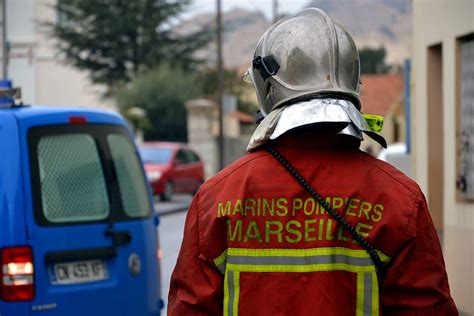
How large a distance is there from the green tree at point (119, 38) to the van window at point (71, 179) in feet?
160

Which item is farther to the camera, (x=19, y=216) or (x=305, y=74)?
(x=19, y=216)

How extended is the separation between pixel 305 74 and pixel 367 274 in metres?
0.57

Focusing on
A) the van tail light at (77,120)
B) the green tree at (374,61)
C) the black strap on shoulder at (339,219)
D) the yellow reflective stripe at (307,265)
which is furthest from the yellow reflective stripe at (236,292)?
the green tree at (374,61)

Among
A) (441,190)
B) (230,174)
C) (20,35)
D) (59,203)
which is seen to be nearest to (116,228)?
(59,203)

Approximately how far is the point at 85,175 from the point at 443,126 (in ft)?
16.6

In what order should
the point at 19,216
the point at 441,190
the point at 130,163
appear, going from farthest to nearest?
the point at 441,190 < the point at 130,163 < the point at 19,216

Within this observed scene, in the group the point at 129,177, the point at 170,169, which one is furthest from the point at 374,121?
the point at 170,169

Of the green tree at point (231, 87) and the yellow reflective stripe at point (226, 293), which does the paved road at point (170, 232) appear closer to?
the yellow reflective stripe at point (226, 293)

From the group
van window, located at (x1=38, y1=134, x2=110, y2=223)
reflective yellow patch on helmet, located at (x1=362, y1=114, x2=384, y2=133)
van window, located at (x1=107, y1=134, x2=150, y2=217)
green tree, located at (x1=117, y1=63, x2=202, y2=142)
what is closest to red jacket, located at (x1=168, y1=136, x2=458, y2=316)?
reflective yellow patch on helmet, located at (x1=362, y1=114, x2=384, y2=133)

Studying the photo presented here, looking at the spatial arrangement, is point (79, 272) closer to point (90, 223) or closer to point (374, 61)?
point (90, 223)

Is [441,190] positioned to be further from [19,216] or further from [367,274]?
[367,274]

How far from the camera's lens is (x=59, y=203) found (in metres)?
6.00

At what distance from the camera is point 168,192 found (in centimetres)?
2734

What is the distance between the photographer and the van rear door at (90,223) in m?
5.82
